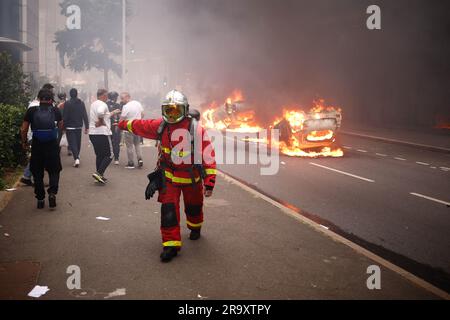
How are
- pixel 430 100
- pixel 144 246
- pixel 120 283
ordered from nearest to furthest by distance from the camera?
pixel 120 283
pixel 144 246
pixel 430 100

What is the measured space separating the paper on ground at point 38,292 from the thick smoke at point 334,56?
647 inches

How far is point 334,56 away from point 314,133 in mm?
15271

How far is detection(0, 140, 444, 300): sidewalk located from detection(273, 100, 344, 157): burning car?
6848 millimetres

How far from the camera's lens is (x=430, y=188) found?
352 inches

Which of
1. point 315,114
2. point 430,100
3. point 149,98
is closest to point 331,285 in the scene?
point 315,114

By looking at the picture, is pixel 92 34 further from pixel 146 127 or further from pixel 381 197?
pixel 146 127

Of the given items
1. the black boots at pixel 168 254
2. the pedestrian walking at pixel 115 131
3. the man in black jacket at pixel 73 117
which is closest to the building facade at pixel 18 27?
the pedestrian walking at pixel 115 131

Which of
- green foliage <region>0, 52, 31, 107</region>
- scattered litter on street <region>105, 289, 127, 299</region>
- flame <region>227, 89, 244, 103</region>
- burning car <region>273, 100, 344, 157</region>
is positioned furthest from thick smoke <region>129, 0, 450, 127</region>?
scattered litter on street <region>105, 289, 127, 299</region>

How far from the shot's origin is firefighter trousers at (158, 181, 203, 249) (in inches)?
181

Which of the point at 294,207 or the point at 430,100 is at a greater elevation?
the point at 430,100

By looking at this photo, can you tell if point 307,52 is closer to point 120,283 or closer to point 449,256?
point 449,256

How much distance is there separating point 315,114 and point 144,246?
32.0 feet

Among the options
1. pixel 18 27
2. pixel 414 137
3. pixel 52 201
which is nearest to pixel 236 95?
pixel 414 137

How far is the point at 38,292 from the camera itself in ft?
12.1
